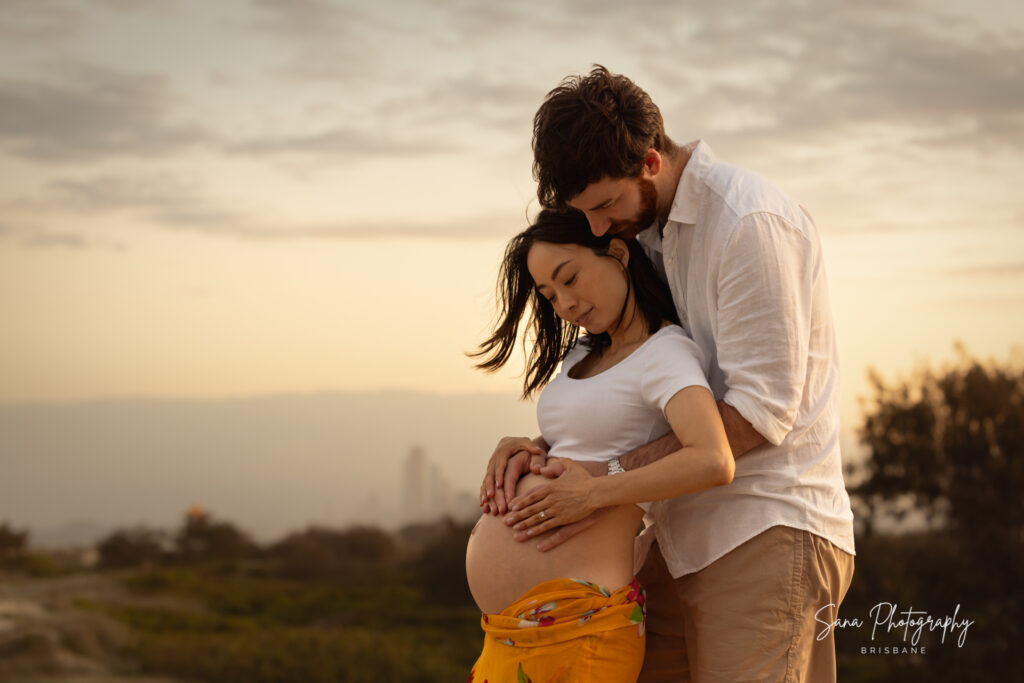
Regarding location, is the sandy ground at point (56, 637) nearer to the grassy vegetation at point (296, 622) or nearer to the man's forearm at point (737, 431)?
the grassy vegetation at point (296, 622)

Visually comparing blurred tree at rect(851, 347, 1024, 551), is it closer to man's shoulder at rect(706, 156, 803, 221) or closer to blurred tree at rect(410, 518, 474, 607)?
blurred tree at rect(410, 518, 474, 607)

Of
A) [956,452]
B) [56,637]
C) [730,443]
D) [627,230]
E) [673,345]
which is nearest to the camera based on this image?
[730,443]

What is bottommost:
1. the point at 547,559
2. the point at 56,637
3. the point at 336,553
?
the point at 56,637

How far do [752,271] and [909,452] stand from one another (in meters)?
7.65

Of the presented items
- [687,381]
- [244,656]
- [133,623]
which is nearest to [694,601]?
[687,381]

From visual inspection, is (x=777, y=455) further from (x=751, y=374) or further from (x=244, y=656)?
(x=244, y=656)

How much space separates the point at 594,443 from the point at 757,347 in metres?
0.52

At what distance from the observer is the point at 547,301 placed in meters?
2.95

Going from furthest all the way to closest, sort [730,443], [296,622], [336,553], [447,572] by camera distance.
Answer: [336,553]
[296,622]
[447,572]
[730,443]

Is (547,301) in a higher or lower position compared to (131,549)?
higher

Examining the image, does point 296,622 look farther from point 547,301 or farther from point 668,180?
point 668,180

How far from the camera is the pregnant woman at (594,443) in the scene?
2.33 m

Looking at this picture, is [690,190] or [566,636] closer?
[566,636]

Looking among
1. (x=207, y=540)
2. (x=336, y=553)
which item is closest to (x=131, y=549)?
(x=207, y=540)
